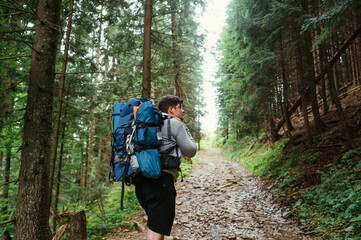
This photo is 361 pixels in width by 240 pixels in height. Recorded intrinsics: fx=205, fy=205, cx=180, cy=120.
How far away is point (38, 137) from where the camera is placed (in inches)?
140

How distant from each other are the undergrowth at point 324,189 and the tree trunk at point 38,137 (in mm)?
5300

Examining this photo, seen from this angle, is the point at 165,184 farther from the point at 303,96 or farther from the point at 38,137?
the point at 303,96

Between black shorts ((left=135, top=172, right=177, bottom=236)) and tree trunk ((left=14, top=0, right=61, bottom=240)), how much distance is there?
214cm

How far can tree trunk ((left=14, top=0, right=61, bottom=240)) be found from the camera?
3389mm

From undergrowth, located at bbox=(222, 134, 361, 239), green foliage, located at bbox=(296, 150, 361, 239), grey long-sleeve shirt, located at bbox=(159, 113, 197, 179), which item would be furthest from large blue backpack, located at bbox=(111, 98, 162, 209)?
green foliage, located at bbox=(296, 150, 361, 239)

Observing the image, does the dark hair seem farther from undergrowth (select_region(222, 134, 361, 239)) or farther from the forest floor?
undergrowth (select_region(222, 134, 361, 239))

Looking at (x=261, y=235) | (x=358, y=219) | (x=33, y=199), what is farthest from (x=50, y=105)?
(x=358, y=219)

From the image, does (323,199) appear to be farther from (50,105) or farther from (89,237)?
(50,105)

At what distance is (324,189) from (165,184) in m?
4.91

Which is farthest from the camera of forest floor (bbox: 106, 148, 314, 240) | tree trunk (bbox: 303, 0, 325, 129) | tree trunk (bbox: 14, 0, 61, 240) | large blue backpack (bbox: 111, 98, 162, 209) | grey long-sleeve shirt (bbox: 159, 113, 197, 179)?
tree trunk (bbox: 303, 0, 325, 129)

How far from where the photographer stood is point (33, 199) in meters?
3.43

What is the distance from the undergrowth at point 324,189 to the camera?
13.3 feet

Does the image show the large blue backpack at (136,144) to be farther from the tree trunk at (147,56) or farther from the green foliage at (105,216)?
the tree trunk at (147,56)

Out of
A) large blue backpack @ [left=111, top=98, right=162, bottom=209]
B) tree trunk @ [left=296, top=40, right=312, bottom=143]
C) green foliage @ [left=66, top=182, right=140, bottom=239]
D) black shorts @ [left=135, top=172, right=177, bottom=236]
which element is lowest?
green foliage @ [left=66, top=182, right=140, bottom=239]
